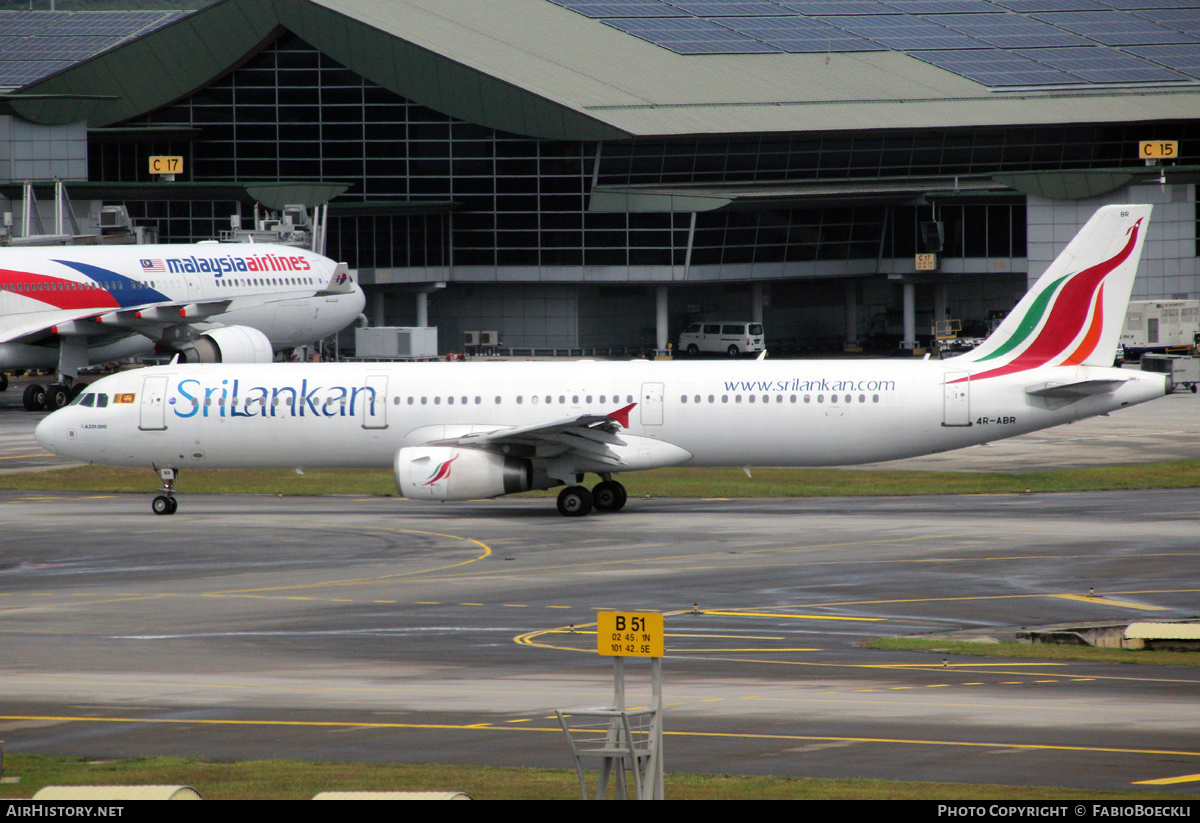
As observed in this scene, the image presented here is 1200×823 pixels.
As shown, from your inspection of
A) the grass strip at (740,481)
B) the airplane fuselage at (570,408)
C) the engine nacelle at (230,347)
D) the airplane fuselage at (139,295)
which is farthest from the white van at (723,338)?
the airplane fuselage at (570,408)

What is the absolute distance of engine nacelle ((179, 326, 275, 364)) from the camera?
62.8 meters

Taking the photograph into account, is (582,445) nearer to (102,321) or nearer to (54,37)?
(102,321)

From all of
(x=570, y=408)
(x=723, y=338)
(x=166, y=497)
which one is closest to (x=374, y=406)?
(x=570, y=408)

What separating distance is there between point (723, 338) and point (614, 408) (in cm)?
5706

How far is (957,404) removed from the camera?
39656mm

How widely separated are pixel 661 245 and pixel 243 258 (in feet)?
108

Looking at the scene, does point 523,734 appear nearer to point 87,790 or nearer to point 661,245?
point 87,790

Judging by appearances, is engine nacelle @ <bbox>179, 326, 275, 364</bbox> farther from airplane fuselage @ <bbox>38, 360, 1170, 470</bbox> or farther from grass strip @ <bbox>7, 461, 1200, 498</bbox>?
airplane fuselage @ <bbox>38, 360, 1170, 470</bbox>

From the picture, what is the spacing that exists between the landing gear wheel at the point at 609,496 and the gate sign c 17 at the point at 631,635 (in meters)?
25.5

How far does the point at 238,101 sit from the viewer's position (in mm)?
102375

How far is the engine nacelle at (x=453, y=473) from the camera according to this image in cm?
3834

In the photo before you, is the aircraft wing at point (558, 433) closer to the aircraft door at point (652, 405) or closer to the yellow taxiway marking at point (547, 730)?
the aircraft door at point (652, 405)

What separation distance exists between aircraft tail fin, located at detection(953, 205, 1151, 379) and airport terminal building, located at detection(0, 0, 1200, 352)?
5424cm
